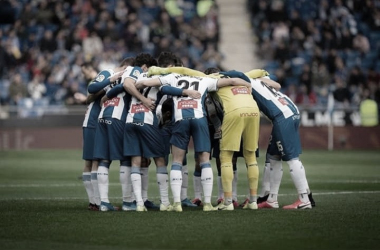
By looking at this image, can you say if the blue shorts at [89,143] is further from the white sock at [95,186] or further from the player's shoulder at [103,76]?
the player's shoulder at [103,76]

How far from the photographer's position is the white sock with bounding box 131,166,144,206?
1341cm

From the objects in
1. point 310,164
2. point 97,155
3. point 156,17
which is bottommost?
point 310,164

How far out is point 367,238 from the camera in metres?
10.4

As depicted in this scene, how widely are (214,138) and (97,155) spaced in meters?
1.68

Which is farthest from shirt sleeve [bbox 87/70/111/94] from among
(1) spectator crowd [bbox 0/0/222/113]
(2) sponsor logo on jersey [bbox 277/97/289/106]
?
(1) spectator crowd [bbox 0/0/222/113]

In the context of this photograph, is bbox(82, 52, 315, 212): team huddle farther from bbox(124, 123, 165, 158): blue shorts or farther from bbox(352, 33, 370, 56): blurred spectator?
bbox(352, 33, 370, 56): blurred spectator

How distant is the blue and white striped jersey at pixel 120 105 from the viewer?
13.7 meters

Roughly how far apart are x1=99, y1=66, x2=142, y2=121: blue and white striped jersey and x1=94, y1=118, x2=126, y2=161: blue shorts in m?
0.07

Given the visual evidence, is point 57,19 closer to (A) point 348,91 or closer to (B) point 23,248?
(A) point 348,91

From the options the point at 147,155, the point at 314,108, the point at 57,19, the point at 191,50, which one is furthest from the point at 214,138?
the point at 57,19

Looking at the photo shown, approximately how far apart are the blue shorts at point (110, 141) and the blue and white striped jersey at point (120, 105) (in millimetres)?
70

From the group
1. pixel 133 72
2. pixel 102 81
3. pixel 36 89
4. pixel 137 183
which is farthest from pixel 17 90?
pixel 137 183

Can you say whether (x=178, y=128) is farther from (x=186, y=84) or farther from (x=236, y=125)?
(x=236, y=125)

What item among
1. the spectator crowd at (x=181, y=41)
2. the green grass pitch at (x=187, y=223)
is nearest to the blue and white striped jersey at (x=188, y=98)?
the green grass pitch at (x=187, y=223)
